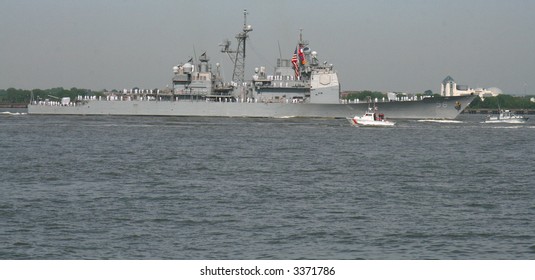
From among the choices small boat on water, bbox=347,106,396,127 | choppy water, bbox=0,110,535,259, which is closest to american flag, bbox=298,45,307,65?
small boat on water, bbox=347,106,396,127

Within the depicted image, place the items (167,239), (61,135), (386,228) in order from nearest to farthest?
(167,239), (386,228), (61,135)

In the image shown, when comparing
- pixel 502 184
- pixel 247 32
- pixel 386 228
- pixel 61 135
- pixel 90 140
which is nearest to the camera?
pixel 386 228

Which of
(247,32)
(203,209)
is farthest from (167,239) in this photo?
(247,32)

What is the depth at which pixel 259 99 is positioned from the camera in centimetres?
9712

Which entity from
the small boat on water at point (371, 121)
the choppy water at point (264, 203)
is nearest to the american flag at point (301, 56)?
the small boat on water at point (371, 121)

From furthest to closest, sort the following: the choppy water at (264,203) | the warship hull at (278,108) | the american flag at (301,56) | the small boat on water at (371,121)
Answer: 1. the american flag at (301,56)
2. the warship hull at (278,108)
3. the small boat on water at (371,121)
4. the choppy water at (264,203)

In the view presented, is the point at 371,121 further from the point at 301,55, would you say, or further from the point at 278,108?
the point at 301,55

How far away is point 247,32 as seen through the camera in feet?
347

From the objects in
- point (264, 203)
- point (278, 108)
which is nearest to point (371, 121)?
point (278, 108)

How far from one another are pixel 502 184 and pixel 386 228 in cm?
1041

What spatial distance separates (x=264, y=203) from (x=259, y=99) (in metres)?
73.2

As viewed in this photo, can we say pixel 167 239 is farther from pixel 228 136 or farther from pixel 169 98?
pixel 169 98

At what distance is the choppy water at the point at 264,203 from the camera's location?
18.4 m

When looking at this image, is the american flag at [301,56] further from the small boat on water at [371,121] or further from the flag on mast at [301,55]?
the small boat on water at [371,121]
